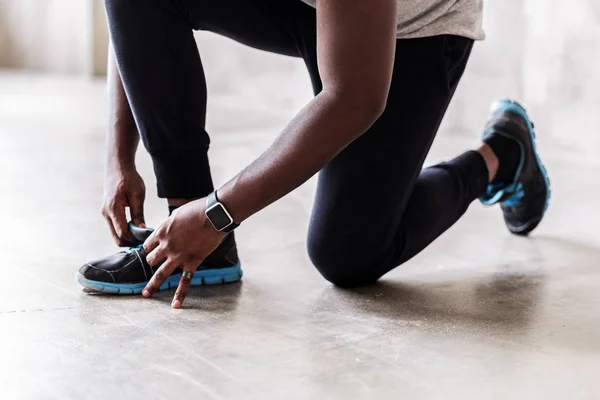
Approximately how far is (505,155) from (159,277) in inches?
33.9

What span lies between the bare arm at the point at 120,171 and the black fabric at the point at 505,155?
76cm

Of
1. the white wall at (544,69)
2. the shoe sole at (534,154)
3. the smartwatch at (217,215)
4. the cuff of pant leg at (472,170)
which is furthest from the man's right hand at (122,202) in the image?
the white wall at (544,69)

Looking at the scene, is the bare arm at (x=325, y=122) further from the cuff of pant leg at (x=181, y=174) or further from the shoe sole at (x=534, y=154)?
the shoe sole at (x=534, y=154)

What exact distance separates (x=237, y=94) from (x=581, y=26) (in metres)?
2.40

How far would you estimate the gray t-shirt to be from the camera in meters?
1.49

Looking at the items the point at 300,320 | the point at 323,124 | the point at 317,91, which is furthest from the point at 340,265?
the point at 323,124

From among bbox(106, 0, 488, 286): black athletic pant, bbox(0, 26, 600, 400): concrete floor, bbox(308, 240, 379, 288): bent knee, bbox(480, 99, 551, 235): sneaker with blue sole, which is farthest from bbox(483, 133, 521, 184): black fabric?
bbox(308, 240, 379, 288): bent knee

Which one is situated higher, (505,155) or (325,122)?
(325,122)

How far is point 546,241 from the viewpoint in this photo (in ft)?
6.64

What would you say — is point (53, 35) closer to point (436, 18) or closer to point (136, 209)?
point (136, 209)

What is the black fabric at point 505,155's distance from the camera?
6.27 feet

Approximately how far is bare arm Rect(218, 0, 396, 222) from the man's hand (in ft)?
0.15

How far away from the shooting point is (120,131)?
1.57 metres

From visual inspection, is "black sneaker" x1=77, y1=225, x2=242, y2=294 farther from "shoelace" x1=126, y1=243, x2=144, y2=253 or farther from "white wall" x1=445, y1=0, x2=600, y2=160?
"white wall" x1=445, y1=0, x2=600, y2=160
